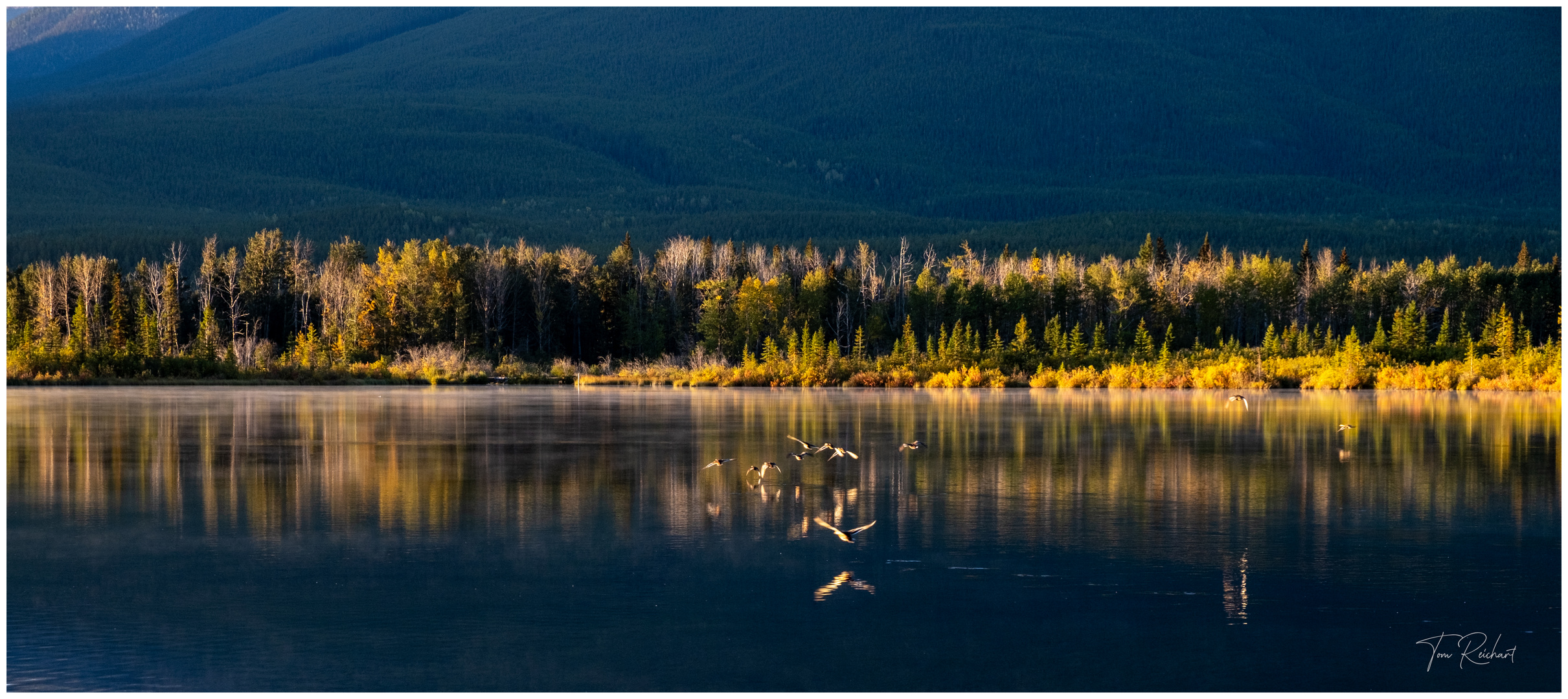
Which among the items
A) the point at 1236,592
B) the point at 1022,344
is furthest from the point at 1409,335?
the point at 1236,592

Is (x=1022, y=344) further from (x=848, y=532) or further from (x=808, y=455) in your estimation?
(x=848, y=532)

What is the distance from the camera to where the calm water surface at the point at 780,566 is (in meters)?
10.1

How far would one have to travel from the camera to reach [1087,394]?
153ft

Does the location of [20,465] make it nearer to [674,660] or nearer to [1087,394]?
[674,660]

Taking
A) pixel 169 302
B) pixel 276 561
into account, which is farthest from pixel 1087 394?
pixel 169 302

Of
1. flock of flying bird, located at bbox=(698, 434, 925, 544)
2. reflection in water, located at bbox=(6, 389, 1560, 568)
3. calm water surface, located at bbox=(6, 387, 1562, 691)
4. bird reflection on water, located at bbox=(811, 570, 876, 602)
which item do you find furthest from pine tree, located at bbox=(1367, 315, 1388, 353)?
bird reflection on water, located at bbox=(811, 570, 876, 602)

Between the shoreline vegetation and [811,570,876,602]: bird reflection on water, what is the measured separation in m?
39.6

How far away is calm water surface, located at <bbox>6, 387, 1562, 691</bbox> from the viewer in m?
10.1

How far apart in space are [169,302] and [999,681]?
225 feet

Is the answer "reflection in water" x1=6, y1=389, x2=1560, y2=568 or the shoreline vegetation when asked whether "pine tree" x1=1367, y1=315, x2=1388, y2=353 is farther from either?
"reflection in water" x1=6, y1=389, x2=1560, y2=568

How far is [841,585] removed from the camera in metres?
12.4

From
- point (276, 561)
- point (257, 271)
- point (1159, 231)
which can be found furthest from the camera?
point (1159, 231)
